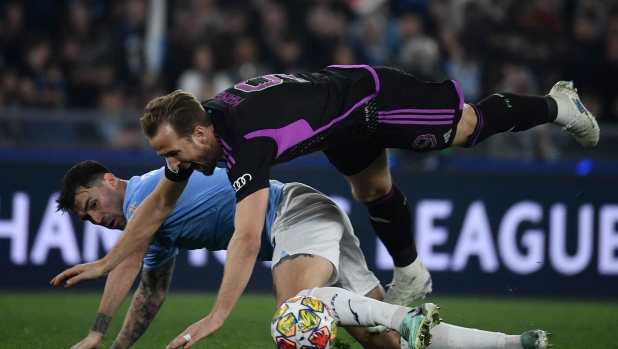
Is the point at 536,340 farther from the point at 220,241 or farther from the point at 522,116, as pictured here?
the point at 220,241

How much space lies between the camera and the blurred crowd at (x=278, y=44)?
12.0 metres

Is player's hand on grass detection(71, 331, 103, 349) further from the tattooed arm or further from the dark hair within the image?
the dark hair

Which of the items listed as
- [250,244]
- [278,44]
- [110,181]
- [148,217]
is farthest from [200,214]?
[278,44]

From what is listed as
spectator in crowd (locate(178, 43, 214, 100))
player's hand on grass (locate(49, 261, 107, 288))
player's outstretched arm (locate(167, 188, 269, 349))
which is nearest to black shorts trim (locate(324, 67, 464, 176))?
player's outstretched arm (locate(167, 188, 269, 349))

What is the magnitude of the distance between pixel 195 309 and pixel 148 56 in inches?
181

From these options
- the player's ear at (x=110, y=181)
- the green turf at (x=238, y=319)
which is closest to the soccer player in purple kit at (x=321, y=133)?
the player's ear at (x=110, y=181)

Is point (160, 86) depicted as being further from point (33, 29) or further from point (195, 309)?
point (195, 309)

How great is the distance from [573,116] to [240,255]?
2.77 metres

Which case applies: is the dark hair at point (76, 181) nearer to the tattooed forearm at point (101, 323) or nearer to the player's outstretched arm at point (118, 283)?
the player's outstretched arm at point (118, 283)

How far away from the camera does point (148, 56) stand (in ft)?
41.1

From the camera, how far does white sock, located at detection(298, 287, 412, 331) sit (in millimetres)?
4824

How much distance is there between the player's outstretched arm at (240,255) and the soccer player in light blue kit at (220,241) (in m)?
0.61

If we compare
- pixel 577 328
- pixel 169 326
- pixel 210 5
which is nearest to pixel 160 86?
pixel 210 5

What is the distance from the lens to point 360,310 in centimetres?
489
